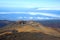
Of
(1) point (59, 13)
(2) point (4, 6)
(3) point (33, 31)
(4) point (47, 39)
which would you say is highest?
(2) point (4, 6)

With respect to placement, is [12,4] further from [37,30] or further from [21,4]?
[37,30]

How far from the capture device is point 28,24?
5.40ft

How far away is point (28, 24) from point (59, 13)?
1.76 ft

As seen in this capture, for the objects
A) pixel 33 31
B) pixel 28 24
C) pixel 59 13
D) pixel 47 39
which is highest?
pixel 59 13

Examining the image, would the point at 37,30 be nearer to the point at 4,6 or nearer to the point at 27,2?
the point at 27,2

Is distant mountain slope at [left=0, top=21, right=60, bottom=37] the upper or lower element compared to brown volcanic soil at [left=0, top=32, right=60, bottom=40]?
upper

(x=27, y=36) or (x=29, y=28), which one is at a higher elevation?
(x=29, y=28)

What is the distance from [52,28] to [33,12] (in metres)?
0.39

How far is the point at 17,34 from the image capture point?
158 centimetres

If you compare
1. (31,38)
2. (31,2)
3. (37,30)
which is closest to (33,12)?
(31,2)

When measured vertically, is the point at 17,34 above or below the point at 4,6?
below

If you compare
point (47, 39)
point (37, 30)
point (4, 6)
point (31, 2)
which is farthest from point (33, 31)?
point (4, 6)

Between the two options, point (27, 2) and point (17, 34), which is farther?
point (27, 2)

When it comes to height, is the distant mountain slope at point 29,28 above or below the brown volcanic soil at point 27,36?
above
